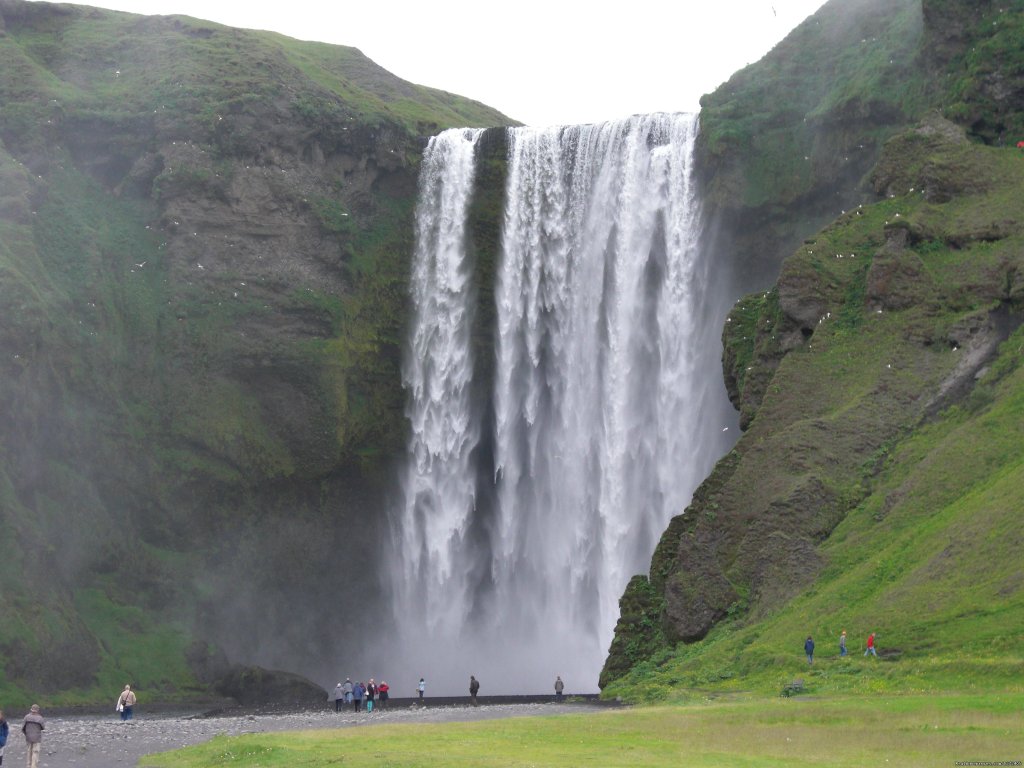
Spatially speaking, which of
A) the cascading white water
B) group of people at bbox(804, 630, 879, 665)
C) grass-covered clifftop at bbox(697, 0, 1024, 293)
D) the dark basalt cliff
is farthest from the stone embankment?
grass-covered clifftop at bbox(697, 0, 1024, 293)

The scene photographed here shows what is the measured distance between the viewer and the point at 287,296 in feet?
276

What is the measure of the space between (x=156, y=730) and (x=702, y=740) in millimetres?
21949

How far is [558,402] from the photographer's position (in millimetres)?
80875

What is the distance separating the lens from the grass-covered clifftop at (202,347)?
78625 mm

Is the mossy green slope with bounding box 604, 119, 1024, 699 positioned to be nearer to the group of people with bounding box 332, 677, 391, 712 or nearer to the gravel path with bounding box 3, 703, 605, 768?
the gravel path with bounding box 3, 703, 605, 768

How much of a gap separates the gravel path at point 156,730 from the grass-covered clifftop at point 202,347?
23825mm

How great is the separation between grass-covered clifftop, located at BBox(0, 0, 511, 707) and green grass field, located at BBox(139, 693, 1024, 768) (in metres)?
43.1

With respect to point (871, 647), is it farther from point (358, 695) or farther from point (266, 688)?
point (266, 688)

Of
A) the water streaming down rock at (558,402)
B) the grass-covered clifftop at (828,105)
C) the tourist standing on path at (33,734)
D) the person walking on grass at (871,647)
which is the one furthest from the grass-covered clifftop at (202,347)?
the person walking on grass at (871,647)

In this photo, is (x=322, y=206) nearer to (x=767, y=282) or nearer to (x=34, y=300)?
(x=34, y=300)

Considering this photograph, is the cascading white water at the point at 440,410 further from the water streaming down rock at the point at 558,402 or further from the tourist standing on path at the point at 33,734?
the tourist standing on path at the point at 33,734

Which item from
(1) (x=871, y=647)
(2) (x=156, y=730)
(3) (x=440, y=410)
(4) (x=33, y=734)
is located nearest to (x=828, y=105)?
(3) (x=440, y=410)

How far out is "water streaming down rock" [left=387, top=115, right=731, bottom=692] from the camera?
245 ft

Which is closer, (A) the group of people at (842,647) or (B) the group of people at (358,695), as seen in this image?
(A) the group of people at (842,647)
